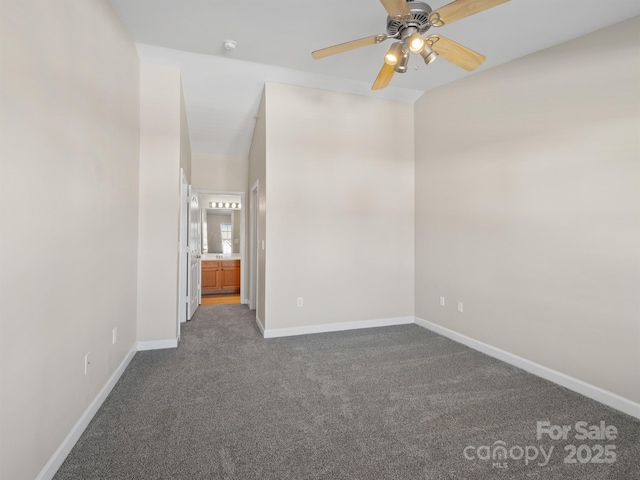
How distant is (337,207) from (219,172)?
2691mm

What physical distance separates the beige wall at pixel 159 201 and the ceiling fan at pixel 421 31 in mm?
1949

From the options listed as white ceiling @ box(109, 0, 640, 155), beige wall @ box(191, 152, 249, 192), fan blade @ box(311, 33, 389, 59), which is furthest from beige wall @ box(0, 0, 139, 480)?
beige wall @ box(191, 152, 249, 192)

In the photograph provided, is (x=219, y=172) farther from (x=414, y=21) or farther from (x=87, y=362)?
(x=414, y=21)

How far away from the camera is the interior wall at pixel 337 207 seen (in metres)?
3.68

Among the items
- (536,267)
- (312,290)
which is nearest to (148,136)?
(312,290)

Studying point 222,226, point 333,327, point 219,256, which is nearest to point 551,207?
point 333,327

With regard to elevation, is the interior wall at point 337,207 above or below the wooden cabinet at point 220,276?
above

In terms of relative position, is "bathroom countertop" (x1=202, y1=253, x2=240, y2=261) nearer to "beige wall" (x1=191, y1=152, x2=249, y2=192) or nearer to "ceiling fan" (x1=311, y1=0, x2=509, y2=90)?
"beige wall" (x1=191, y1=152, x2=249, y2=192)

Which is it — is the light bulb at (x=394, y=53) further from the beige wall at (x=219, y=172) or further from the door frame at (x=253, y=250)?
the beige wall at (x=219, y=172)

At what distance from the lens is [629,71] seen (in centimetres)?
221

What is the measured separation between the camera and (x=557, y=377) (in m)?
2.57

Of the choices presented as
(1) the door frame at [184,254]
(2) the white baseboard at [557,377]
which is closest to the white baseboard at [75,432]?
(1) the door frame at [184,254]

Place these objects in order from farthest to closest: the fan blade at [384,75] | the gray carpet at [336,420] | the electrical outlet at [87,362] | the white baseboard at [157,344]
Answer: the white baseboard at [157,344] → the fan blade at [384,75] → the electrical outlet at [87,362] → the gray carpet at [336,420]

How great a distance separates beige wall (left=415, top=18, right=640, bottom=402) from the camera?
2232 millimetres
